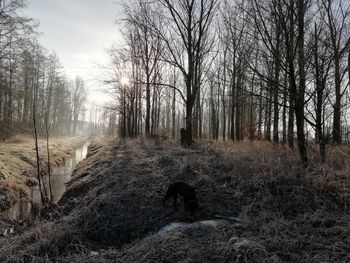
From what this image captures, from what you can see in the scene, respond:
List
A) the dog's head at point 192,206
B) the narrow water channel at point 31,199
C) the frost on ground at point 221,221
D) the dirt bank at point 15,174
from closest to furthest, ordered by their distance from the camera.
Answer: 1. the frost on ground at point 221,221
2. the dog's head at point 192,206
3. the narrow water channel at point 31,199
4. the dirt bank at point 15,174

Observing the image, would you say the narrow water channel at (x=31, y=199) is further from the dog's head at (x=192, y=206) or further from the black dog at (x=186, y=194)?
the dog's head at (x=192, y=206)

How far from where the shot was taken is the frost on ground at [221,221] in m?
4.47

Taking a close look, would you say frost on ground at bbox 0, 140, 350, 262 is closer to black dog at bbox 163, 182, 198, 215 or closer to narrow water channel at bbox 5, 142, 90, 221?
black dog at bbox 163, 182, 198, 215

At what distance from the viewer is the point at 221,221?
5.54 meters

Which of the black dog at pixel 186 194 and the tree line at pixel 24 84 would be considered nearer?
the black dog at pixel 186 194

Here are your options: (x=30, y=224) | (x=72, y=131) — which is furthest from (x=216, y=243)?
(x=72, y=131)

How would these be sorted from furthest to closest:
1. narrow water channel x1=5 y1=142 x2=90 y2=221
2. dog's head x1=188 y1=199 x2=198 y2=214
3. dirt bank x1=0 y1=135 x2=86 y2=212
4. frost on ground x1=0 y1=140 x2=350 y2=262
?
1. dirt bank x1=0 y1=135 x2=86 y2=212
2. narrow water channel x1=5 y1=142 x2=90 y2=221
3. dog's head x1=188 y1=199 x2=198 y2=214
4. frost on ground x1=0 y1=140 x2=350 y2=262

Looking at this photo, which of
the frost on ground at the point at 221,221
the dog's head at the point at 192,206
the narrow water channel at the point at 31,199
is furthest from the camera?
the narrow water channel at the point at 31,199

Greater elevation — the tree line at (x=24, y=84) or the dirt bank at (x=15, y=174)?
the tree line at (x=24, y=84)

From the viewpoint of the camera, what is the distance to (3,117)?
28.3 m

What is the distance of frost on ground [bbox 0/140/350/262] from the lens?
4473 millimetres

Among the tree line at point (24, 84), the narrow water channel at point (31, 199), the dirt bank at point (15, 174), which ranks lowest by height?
the narrow water channel at point (31, 199)

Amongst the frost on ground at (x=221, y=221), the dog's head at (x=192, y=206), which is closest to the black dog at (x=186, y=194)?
the dog's head at (x=192, y=206)

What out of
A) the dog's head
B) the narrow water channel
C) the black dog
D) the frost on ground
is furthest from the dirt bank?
the dog's head
